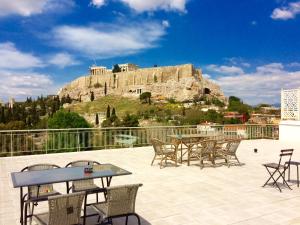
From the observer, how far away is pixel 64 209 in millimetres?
3080

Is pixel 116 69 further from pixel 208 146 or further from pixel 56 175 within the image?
pixel 56 175

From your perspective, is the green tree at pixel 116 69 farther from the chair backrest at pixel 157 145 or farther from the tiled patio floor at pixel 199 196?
the chair backrest at pixel 157 145

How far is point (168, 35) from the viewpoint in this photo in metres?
55.7

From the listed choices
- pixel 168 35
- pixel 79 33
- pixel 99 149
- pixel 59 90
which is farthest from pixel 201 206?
pixel 59 90

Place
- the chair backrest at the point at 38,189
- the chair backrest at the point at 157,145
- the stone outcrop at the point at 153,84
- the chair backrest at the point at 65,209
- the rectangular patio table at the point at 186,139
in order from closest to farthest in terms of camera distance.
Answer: the chair backrest at the point at 65,209 < the chair backrest at the point at 38,189 < the chair backrest at the point at 157,145 < the rectangular patio table at the point at 186,139 < the stone outcrop at the point at 153,84

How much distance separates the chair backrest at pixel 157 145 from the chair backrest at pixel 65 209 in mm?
5061

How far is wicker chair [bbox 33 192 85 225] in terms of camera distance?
9.84 ft

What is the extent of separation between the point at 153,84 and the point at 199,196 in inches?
3641

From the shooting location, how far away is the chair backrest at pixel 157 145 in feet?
26.8

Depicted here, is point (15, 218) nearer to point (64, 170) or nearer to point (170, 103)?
point (64, 170)

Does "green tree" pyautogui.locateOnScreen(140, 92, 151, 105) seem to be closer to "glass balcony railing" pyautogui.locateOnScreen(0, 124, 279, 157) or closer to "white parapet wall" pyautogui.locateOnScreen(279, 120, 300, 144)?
"white parapet wall" pyautogui.locateOnScreen(279, 120, 300, 144)

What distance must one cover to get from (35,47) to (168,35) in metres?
27.6

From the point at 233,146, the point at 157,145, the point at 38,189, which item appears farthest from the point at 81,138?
the point at 38,189

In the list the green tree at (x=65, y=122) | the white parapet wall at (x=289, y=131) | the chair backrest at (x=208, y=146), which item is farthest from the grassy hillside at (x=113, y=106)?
the chair backrest at (x=208, y=146)
